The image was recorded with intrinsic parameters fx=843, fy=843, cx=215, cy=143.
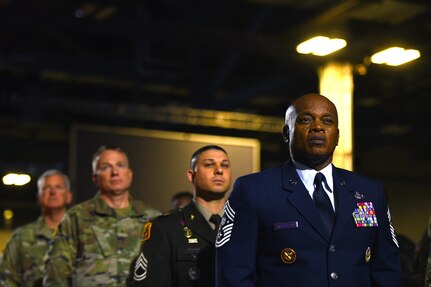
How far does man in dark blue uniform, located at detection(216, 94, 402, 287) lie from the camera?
3461mm

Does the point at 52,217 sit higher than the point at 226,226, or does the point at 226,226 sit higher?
the point at 52,217

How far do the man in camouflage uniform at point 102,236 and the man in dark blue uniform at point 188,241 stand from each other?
1.08m

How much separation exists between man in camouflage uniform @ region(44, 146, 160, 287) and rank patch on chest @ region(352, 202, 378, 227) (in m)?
2.85

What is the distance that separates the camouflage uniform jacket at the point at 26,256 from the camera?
24.9ft

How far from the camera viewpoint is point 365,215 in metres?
3.60

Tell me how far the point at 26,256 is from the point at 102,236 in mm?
1855

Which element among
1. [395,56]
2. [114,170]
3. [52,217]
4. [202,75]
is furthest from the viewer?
[202,75]

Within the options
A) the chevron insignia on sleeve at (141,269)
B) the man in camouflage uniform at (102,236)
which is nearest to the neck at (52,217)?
the man in camouflage uniform at (102,236)

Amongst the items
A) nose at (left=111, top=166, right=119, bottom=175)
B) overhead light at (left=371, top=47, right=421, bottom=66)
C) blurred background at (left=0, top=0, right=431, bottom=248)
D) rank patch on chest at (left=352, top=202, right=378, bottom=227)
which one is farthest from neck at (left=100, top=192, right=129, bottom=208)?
overhead light at (left=371, top=47, right=421, bottom=66)

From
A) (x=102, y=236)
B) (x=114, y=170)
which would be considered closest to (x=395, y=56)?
(x=114, y=170)

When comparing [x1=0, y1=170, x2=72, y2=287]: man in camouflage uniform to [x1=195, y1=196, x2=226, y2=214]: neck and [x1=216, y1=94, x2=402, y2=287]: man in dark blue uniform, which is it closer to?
[x1=195, y1=196, x2=226, y2=214]: neck

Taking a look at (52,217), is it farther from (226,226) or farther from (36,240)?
(226,226)

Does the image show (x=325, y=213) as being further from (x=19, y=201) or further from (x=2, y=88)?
(x=19, y=201)

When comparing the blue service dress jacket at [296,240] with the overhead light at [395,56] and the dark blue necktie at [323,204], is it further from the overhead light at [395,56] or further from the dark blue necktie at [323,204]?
the overhead light at [395,56]
